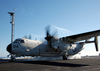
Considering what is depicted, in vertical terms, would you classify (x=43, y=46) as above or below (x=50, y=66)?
above

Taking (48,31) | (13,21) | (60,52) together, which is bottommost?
(60,52)

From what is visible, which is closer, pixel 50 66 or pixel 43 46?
pixel 50 66

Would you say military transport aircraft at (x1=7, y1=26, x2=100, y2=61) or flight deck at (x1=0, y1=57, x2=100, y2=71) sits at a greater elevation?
military transport aircraft at (x1=7, y1=26, x2=100, y2=61)

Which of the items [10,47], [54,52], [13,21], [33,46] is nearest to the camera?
[10,47]

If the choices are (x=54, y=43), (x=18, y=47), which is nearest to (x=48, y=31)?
(x=54, y=43)

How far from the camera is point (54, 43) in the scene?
18203 mm

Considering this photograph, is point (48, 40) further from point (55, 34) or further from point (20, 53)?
point (20, 53)

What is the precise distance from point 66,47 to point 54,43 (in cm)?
301

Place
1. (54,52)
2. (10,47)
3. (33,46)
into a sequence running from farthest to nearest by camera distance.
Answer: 1. (54,52)
2. (33,46)
3. (10,47)

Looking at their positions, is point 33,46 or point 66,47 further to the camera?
point 66,47

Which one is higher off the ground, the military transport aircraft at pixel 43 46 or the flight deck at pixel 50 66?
the military transport aircraft at pixel 43 46

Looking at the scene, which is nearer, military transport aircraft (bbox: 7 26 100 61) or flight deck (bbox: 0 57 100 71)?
flight deck (bbox: 0 57 100 71)

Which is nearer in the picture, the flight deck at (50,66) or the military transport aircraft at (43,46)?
the flight deck at (50,66)

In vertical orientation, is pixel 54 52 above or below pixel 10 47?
below
